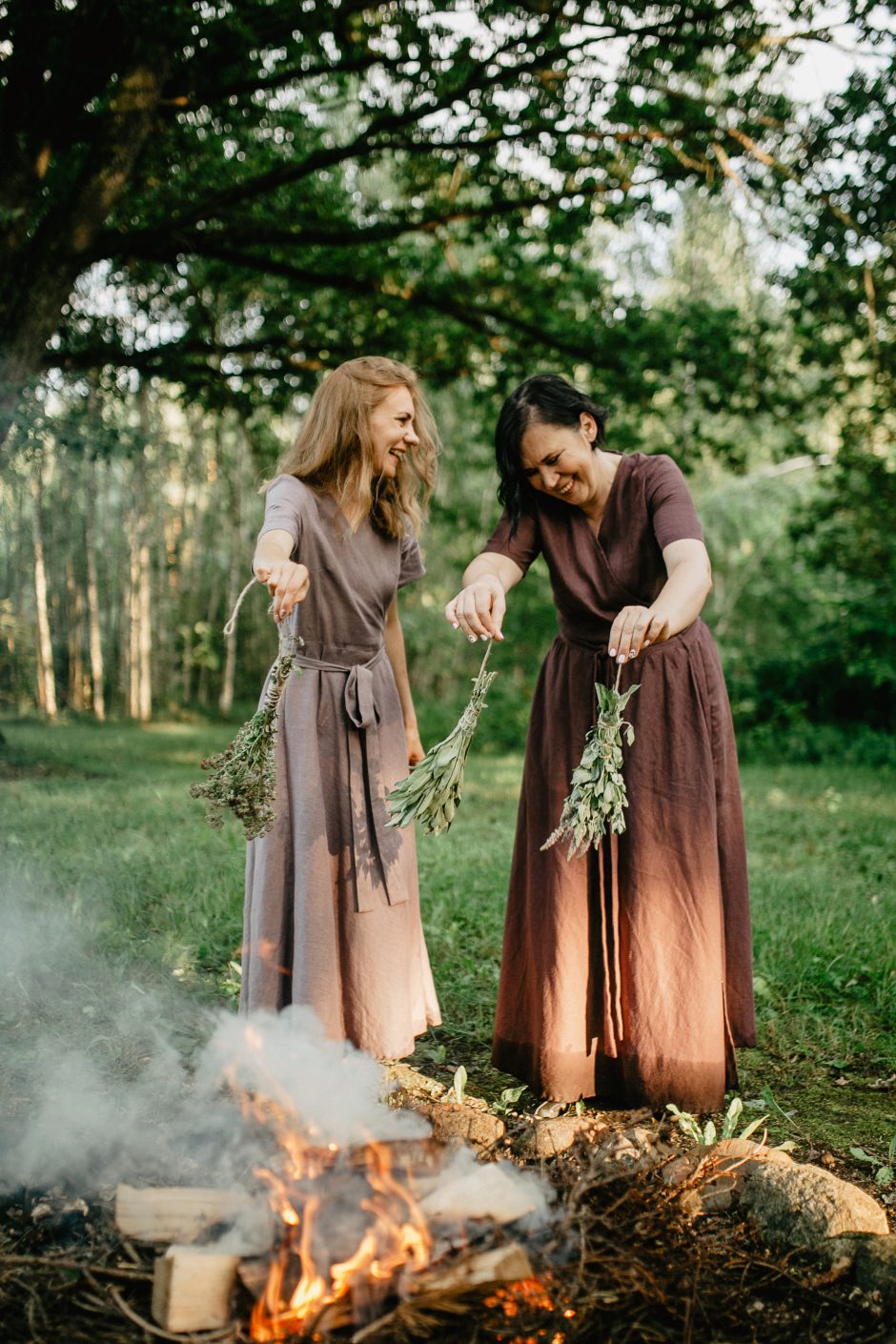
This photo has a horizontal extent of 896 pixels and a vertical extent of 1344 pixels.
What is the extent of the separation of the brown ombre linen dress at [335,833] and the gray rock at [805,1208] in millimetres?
1066

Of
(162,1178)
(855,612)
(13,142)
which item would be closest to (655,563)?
(162,1178)

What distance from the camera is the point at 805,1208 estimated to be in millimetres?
2293

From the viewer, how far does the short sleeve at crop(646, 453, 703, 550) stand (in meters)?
2.73

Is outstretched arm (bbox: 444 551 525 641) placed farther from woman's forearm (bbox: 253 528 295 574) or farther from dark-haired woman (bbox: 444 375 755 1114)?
woman's forearm (bbox: 253 528 295 574)

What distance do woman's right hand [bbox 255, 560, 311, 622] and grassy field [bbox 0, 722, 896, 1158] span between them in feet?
5.81

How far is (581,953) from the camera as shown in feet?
9.64

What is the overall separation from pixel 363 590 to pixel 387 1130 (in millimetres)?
1456

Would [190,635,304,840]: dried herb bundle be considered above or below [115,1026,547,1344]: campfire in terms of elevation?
above

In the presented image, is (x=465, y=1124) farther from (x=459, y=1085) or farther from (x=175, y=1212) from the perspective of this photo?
(x=175, y=1212)

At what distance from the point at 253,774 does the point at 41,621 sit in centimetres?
1106

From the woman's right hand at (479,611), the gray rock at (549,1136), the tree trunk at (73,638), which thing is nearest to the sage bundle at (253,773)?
the woman's right hand at (479,611)

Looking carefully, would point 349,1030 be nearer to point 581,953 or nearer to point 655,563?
point 581,953

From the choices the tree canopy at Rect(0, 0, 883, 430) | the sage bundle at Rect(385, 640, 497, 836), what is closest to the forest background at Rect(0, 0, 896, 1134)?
the tree canopy at Rect(0, 0, 883, 430)

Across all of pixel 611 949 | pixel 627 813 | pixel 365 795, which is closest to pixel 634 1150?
pixel 611 949
